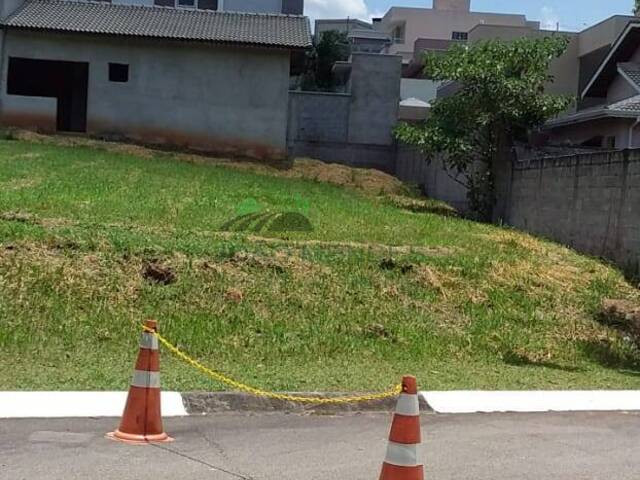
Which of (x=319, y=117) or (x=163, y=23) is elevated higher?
(x=163, y=23)

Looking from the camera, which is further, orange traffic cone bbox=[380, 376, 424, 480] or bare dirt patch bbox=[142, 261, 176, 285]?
bare dirt patch bbox=[142, 261, 176, 285]

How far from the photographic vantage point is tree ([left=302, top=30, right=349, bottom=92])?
48.1 metres

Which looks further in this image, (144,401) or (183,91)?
(183,91)

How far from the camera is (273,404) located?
7.52 m

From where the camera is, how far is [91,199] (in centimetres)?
1622

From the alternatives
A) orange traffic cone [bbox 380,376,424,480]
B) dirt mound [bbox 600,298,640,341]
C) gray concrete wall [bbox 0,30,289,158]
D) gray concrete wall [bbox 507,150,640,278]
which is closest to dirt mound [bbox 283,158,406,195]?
gray concrete wall [bbox 0,30,289,158]

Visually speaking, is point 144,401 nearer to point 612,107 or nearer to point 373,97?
point 612,107

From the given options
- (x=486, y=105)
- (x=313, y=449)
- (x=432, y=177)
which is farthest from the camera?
(x=432, y=177)

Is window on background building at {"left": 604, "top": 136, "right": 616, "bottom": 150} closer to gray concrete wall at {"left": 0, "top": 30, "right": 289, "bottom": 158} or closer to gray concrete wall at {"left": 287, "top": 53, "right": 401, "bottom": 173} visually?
gray concrete wall at {"left": 287, "top": 53, "right": 401, "bottom": 173}

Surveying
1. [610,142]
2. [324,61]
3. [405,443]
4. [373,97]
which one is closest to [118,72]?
[373,97]

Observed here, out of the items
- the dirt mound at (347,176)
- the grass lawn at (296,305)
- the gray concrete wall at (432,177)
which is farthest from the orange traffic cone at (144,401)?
the dirt mound at (347,176)

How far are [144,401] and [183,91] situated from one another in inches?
1012

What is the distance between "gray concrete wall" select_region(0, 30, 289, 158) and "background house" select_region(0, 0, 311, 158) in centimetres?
3

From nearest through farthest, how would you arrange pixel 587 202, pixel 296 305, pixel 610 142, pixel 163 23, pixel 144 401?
pixel 144 401 < pixel 296 305 < pixel 587 202 < pixel 610 142 < pixel 163 23
